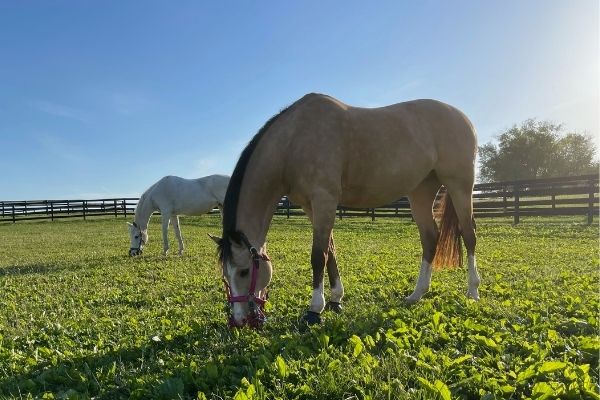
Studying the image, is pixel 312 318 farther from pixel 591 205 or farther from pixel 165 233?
pixel 591 205

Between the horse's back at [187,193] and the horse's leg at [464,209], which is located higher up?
the horse's back at [187,193]

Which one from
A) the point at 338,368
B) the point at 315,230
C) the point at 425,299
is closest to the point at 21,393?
the point at 338,368

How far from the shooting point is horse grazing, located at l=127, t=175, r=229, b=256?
1161 centimetres

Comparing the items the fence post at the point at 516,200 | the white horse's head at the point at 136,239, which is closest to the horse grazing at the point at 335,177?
the white horse's head at the point at 136,239

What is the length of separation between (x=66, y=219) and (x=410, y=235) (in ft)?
94.4

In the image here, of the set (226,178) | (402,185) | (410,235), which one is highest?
(226,178)

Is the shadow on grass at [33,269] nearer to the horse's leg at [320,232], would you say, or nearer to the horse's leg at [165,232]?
the horse's leg at [165,232]

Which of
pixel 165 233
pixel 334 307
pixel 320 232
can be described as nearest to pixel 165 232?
pixel 165 233

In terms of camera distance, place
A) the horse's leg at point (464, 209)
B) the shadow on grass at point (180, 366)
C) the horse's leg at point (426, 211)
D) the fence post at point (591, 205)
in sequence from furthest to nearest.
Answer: the fence post at point (591, 205) → the horse's leg at point (426, 211) → the horse's leg at point (464, 209) → the shadow on grass at point (180, 366)

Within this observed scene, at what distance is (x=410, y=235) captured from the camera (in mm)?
14344

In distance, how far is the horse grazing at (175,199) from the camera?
1161 centimetres

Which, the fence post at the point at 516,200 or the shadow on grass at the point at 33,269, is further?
the fence post at the point at 516,200

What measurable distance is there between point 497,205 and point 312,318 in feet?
55.2

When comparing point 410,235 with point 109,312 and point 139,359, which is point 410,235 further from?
point 139,359
